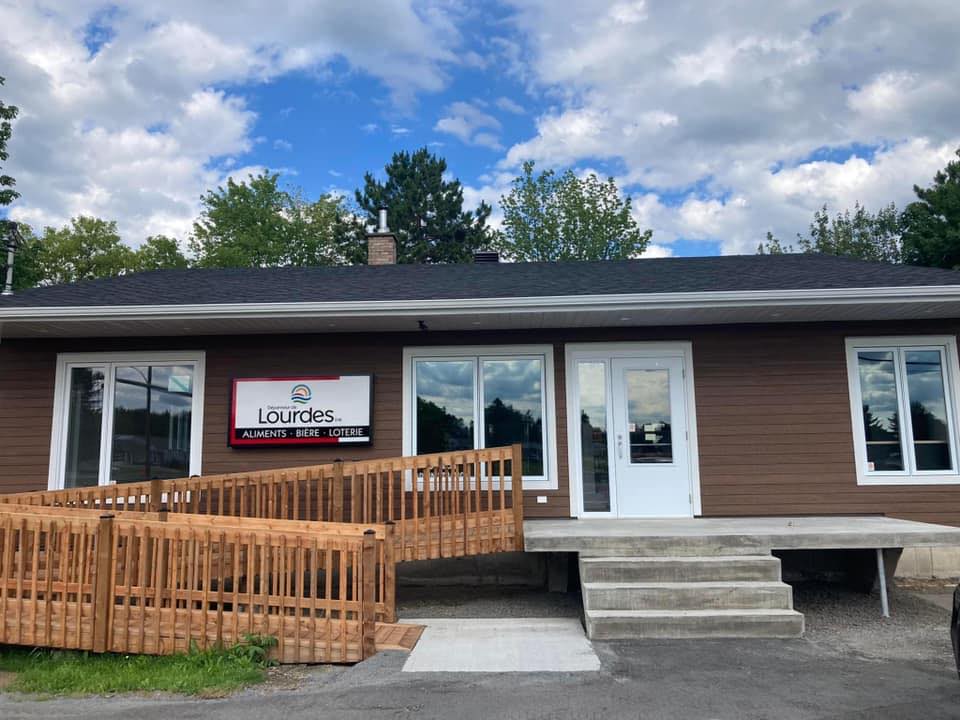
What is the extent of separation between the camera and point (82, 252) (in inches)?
1377

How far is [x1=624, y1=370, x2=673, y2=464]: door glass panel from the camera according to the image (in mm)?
7148

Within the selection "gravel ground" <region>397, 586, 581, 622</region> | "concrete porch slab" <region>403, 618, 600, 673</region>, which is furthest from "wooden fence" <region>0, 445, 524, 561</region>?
"concrete porch slab" <region>403, 618, 600, 673</region>

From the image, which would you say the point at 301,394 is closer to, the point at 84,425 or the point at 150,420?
the point at 150,420

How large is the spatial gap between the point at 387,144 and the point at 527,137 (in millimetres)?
8113

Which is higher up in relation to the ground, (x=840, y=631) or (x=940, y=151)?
(x=940, y=151)

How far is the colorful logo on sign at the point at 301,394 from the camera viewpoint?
7.35 meters

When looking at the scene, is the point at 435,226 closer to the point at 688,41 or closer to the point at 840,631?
the point at 688,41

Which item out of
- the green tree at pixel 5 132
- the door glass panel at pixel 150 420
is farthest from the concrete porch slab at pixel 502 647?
the green tree at pixel 5 132

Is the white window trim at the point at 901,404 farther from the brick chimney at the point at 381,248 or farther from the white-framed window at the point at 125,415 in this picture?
the white-framed window at the point at 125,415

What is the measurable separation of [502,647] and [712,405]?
163 inches

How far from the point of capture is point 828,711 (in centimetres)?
322

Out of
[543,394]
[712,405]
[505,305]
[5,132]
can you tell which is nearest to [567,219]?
[5,132]

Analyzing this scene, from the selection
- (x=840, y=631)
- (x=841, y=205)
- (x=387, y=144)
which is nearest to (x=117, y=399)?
(x=840, y=631)

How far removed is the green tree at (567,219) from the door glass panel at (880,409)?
91.5 feet
